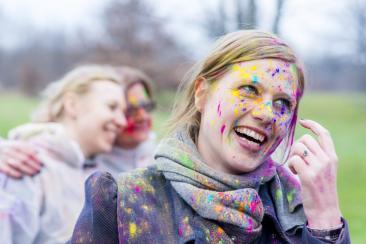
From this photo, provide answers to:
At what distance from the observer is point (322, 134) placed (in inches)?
64.0

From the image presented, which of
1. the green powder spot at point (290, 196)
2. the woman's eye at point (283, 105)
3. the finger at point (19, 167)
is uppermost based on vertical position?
the woman's eye at point (283, 105)

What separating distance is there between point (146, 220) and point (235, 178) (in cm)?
30

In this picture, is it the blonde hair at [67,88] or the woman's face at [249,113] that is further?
the blonde hair at [67,88]

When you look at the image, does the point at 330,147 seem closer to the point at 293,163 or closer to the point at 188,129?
the point at 293,163

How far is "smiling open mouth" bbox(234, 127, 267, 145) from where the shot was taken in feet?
5.21

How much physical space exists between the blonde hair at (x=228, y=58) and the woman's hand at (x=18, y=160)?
1247mm

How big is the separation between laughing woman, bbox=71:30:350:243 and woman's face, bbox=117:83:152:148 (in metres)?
2.22

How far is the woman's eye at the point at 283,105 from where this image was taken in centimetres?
162

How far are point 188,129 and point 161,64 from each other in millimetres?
25901

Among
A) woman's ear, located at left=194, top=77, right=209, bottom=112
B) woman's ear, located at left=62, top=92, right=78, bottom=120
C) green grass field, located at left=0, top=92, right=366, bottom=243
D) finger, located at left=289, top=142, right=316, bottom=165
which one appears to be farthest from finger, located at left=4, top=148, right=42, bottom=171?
green grass field, located at left=0, top=92, right=366, bottom=243

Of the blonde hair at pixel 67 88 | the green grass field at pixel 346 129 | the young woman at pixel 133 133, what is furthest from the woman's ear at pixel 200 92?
the green grass field at pixel 346 129

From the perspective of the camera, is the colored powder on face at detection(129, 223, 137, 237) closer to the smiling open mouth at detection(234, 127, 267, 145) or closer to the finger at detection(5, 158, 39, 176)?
the smiling open mouth at detection(234, 127, 267, 145)

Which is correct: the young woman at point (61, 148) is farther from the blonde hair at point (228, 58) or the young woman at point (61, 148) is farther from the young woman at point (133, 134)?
the blonde hair at point (228, 58)

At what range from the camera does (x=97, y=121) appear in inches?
137
